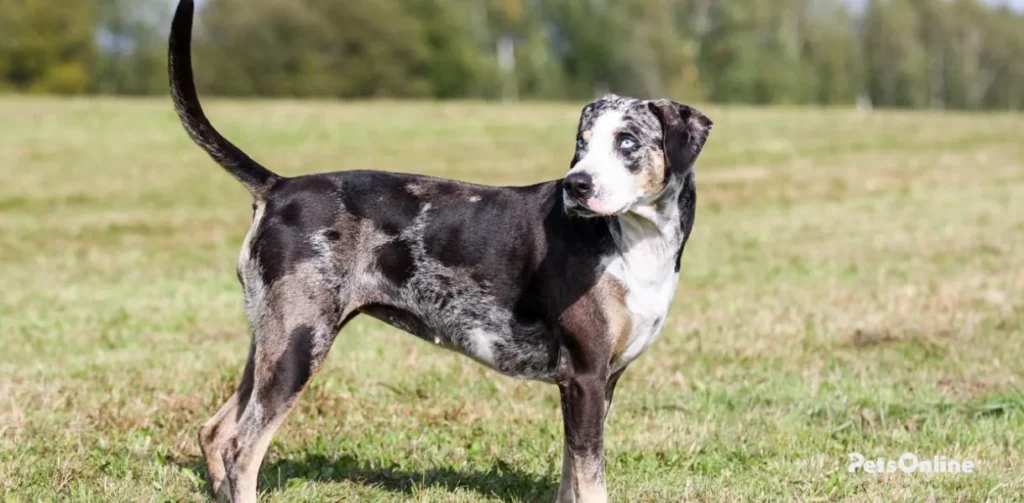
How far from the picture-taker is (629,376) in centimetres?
952

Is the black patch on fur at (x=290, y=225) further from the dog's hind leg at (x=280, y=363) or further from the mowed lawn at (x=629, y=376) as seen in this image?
the mowed lawn at (x=629, y=376)

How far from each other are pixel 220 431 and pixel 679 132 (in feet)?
10.1

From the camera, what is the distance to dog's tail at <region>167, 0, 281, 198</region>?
6.28 meters

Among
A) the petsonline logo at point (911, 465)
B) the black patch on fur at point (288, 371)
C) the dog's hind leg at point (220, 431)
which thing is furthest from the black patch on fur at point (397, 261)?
the petsonline logo at point (911, 465)

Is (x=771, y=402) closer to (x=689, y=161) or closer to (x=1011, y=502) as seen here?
(x=1011, y=502)

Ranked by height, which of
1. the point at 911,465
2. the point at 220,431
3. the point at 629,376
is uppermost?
the point at 220,431

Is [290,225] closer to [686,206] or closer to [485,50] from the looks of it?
[686,206]

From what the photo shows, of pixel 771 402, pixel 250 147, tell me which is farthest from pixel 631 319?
pixel 250 147

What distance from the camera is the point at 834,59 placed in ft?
298

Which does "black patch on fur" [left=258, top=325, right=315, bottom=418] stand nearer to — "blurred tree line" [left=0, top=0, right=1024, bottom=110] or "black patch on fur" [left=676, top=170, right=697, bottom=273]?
"black patch on fur" [left=676, top=170, right=697, bottom=273]

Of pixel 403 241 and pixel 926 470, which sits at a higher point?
pixel 403 241

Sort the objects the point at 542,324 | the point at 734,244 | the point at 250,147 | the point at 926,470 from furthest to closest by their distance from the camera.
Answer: the point at 250,147 → the point at 734,244 → the point at 926,470 → the point at 542,324

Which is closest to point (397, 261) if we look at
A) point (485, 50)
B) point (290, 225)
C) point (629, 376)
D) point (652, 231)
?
point (290, 225)

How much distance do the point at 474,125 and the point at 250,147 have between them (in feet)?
33.0
